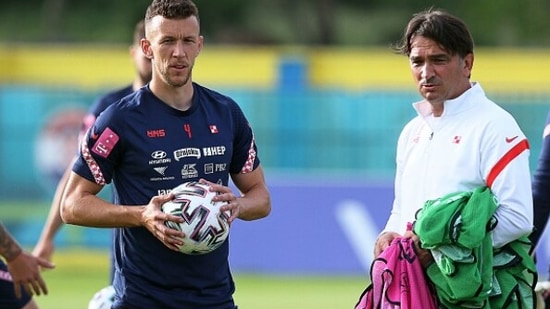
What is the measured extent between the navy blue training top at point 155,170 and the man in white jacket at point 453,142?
840mm

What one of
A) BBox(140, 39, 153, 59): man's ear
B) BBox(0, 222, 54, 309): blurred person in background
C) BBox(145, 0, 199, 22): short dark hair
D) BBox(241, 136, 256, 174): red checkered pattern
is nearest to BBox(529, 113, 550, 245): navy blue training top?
BBox(241, 136, 256, 174): red checkered pattern

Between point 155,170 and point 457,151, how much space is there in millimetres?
1385

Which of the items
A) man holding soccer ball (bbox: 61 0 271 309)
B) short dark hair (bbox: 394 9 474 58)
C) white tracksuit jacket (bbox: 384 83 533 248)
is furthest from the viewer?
man holding soccer ball (bbox: 61 0 271 309)

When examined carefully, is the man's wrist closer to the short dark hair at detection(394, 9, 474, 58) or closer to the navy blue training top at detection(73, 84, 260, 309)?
the navy blue training top at detection(73, 84, 260, 309)

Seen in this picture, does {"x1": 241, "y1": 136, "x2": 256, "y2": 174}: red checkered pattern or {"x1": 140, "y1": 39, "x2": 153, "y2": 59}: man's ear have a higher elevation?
{"x1": 140, "y1": 39, "x2": 153, "y2": 59}: man's ear

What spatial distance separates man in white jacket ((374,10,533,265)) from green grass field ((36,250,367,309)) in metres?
7.90

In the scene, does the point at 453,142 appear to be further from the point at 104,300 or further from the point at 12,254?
the point at 12,254

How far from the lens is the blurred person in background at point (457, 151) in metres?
6.12

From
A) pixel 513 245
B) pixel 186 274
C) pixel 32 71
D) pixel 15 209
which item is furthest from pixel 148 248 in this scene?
pixel 32 71

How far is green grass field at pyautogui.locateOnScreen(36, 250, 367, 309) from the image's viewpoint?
1470 centimetres

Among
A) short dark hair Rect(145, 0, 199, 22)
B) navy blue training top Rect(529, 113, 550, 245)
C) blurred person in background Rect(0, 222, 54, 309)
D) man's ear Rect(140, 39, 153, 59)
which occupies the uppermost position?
→ short dark hair Rect(145, 0, 199, 22)

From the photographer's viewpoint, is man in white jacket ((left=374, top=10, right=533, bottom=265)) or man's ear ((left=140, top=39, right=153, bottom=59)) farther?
man's ear ((left=140, top=39, right=153, bottom=59))

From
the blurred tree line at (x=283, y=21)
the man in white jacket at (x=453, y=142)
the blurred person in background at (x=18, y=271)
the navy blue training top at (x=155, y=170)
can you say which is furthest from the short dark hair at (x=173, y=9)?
the blurred tree line at (x=283, y=21)

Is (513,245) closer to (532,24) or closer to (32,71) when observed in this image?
(32,71)
